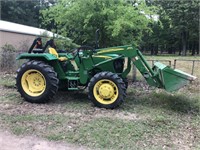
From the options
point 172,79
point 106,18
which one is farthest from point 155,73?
point 106,18

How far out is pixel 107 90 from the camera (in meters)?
5.54

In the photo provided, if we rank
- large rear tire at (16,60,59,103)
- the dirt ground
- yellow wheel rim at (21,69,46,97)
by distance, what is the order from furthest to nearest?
yellow wheel rim at (21,69,46,97), large rear tire at (16,60,59,103), the dirt ground

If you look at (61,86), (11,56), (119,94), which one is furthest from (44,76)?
(11,56)

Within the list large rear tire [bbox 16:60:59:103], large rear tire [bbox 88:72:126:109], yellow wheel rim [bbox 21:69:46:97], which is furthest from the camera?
yellow wheel rim [bbox 21:69:46:97]

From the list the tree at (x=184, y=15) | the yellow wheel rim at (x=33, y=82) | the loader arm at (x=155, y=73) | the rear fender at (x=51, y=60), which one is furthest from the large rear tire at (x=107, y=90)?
the tree at (x=184, y=15)

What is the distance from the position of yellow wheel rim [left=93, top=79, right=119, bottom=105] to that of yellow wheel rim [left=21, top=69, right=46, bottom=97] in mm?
1387

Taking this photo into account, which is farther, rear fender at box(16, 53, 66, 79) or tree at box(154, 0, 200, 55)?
tree at box(154, 0, 200, 55)

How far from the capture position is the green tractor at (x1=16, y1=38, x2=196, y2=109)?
217 inches

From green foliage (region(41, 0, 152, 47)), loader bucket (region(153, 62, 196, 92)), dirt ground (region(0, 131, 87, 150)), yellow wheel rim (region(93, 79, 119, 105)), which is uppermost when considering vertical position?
green foliage (region(41, 0, 152, 47))

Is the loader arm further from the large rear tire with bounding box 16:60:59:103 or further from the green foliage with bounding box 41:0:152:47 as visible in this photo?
the green foliage with bounding box 41:0:152:47

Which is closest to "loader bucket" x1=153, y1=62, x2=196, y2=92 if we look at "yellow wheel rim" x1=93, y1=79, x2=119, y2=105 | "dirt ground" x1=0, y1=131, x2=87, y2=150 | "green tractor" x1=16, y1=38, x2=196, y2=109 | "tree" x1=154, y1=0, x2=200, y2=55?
"green tractor" x1=16, y1=38, x2=196, y2=109

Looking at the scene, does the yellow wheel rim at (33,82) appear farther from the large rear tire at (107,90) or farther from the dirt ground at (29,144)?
the dirt ground at (29,144)

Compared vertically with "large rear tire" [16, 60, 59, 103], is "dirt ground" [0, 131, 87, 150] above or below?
below

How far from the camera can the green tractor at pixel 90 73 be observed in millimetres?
5523
